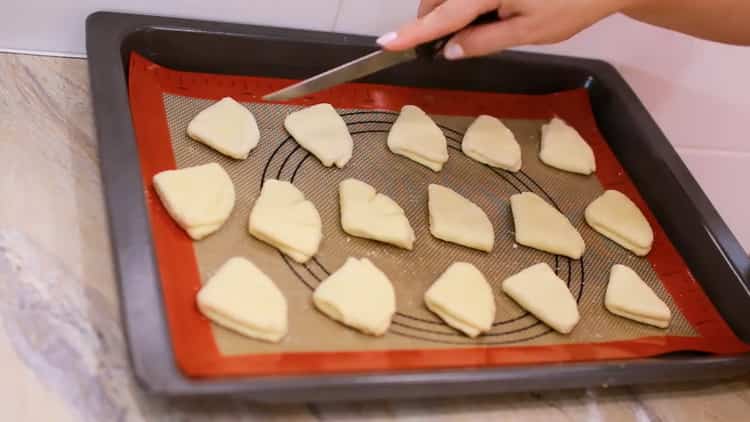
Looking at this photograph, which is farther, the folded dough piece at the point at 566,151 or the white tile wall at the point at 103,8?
the folded dough piece at the point at 566,151

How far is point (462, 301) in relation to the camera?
2.13 feet

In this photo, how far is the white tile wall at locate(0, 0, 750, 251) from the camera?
75cm

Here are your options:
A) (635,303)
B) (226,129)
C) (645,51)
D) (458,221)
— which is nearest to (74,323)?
(226,129)

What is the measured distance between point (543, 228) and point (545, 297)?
0.30 ft

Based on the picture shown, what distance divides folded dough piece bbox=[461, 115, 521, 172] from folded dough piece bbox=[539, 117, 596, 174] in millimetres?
35

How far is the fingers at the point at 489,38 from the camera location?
0.66 meters

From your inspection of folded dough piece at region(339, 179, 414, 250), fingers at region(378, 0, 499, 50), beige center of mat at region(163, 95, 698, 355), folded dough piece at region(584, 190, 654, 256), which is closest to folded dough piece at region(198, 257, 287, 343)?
beige center of mat at region(163, 95, 698, 355)

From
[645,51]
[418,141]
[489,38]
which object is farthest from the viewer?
[645,51]

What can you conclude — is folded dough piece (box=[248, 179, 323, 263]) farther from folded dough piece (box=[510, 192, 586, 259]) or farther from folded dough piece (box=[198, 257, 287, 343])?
folded dough piece (box=[510, 192, 586, 259])

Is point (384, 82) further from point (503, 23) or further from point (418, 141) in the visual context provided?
point (503, 23)

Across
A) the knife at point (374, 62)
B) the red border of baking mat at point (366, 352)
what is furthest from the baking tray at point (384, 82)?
the knife at point (374, 62)

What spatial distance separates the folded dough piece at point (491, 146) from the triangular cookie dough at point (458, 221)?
2.9 inches

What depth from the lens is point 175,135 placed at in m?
0.71

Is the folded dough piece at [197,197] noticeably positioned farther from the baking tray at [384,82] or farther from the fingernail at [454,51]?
the fingernail at [454,51]
